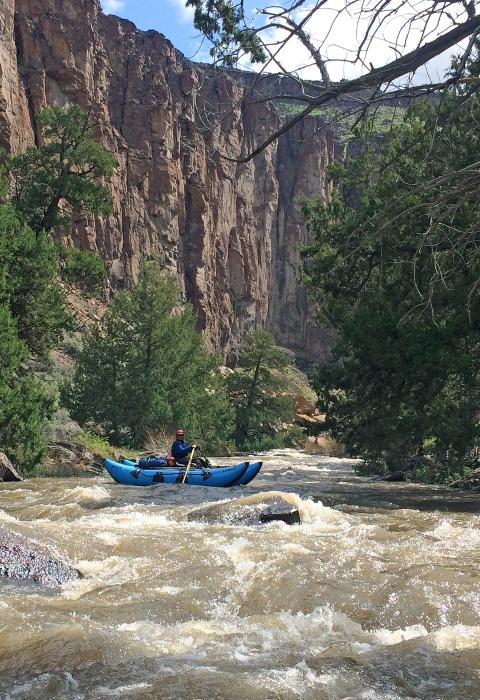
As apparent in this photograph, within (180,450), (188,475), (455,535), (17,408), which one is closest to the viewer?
(455,535)

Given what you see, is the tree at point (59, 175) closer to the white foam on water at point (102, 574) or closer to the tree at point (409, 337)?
the tree at point (409, 337)

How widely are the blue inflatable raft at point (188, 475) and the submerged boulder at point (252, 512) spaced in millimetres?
4024

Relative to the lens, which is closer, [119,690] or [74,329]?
[119,690]

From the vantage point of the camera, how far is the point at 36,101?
44.7 metres

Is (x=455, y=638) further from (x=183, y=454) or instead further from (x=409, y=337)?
(x=183, y=454)

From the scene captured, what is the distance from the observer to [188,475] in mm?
12906

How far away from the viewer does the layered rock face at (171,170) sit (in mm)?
46438

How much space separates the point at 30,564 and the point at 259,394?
3170 cm

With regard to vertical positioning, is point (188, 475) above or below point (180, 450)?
below

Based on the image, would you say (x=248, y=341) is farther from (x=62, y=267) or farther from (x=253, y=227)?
(x=253, y=227)

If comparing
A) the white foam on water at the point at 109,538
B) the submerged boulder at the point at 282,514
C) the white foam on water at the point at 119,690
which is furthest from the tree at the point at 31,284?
the white foam on water at the point at 119,690

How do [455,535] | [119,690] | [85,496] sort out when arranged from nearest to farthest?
[119,690], [455,535], [85,496]

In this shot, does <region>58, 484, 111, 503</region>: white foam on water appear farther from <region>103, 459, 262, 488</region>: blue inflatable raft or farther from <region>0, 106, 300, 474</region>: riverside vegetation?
<region>0, 106, 300, 474</region>: riverside vegetation

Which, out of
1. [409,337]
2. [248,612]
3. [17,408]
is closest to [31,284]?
[17,408]
